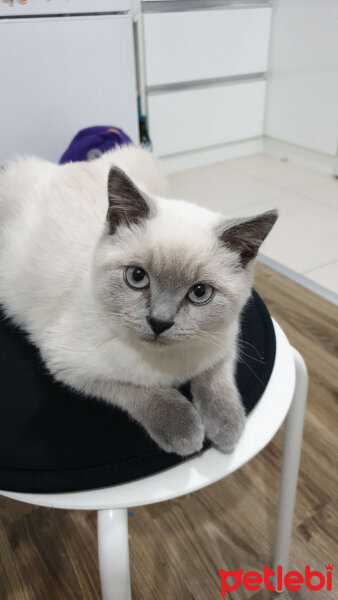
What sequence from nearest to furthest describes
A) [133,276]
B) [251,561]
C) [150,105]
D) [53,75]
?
1. [133,276]
2. [251,561]
3. [53,75]
4. [150,105]

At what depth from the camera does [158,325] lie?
1.86 ft

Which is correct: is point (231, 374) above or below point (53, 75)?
below

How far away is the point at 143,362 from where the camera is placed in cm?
65

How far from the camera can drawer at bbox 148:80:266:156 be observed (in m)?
2.70

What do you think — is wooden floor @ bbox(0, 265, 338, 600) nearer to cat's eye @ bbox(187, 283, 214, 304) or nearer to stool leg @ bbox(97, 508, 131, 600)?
stool leg @ bbox(97, 508, 131, 600)

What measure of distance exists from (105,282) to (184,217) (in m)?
0.15

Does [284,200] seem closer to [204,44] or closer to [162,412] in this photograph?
[204,44]

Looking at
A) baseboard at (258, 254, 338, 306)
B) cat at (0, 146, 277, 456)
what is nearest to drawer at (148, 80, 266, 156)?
baseboard at (258, 254, 338, 306)

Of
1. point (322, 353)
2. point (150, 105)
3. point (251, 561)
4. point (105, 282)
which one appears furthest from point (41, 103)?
point (251, 561)

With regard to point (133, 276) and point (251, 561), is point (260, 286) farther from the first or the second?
point (133, 276)

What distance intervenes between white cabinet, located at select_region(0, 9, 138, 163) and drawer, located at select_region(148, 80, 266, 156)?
0.46 m

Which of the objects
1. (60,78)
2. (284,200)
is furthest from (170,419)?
(284,200)

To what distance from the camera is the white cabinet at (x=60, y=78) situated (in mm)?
1916

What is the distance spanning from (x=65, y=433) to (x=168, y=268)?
0.26 m
